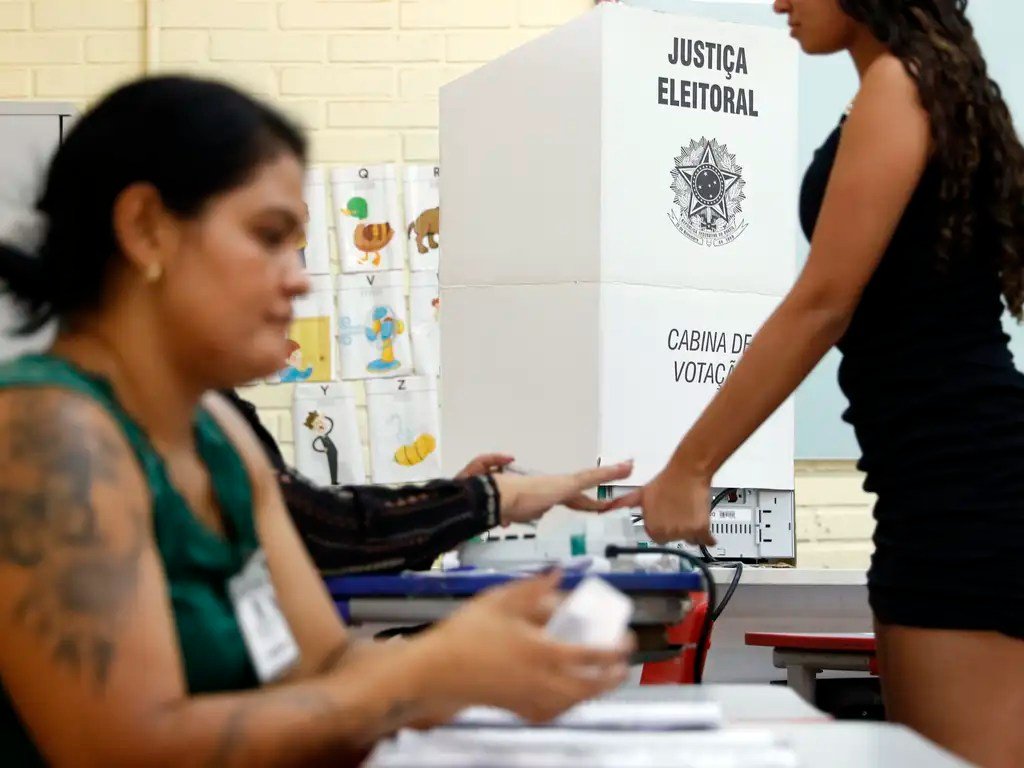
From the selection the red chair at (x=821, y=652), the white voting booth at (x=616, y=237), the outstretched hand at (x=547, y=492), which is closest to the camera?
the outstretched hand at (x=547, y=492)

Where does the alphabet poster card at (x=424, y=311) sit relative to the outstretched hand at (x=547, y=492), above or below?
above

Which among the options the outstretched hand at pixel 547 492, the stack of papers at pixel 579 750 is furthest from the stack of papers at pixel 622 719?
the outstretched hand at pixel 547 492

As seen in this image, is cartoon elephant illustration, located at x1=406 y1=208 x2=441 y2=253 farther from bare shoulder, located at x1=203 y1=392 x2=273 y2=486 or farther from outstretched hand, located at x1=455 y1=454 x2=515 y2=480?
bare shoulder, located at x1=203 y1=392 x2=273 y2=486

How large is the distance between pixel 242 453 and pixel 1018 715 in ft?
2.43

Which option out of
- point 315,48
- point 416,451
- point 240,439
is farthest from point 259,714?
point 315,48

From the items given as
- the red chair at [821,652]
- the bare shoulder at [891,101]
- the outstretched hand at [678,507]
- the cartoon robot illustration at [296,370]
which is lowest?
the red chair at [821,652]

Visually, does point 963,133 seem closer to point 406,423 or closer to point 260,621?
point 260,621

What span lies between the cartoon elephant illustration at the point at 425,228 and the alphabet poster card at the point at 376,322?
10 centimetres

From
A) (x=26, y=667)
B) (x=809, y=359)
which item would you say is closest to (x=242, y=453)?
(x=26, y=667)

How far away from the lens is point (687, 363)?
243 cm

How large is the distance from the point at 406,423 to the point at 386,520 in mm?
1865

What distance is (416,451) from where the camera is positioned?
3.47 m

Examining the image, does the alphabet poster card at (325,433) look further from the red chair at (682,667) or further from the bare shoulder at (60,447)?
the bare shoulder at (60,447)

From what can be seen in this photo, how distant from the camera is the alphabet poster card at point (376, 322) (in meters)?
3.49
